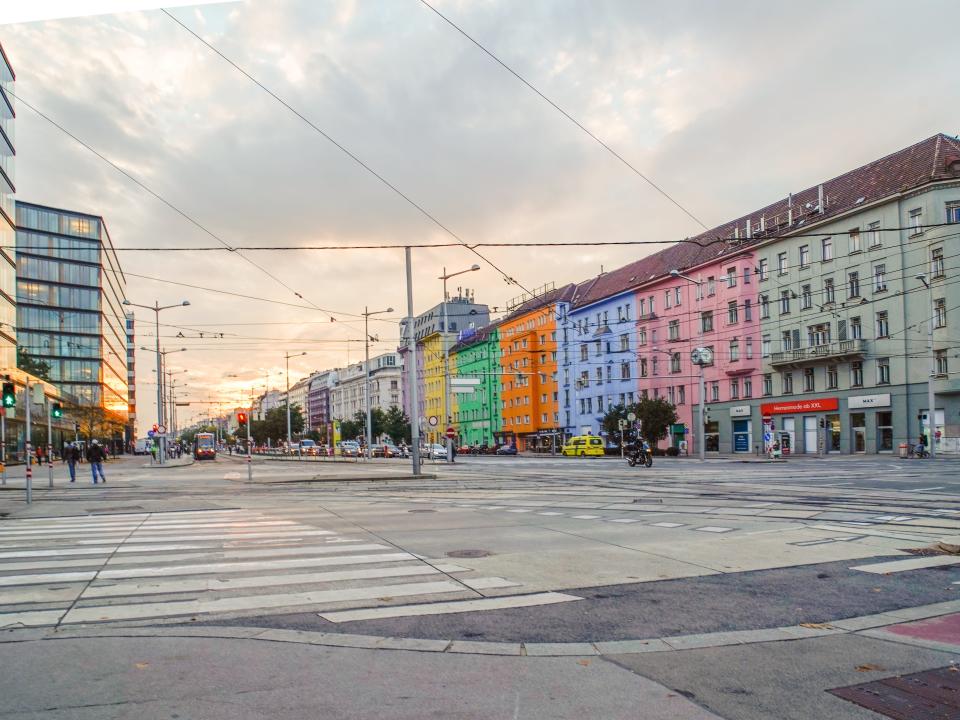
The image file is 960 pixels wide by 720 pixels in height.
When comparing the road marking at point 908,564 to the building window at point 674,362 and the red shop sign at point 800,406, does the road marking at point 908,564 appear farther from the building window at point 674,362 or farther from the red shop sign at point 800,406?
the building window at point 674,362

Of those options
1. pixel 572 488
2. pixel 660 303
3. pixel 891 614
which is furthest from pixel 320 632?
pixel 660 303

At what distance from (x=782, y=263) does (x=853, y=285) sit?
6.56 meters

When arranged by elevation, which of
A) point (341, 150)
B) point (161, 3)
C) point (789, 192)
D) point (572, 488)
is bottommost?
point (572, 488)

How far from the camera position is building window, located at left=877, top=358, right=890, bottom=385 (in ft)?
156

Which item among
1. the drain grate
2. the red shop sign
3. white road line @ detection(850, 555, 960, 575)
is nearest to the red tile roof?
the red shop sign

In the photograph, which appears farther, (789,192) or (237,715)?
(789,192)

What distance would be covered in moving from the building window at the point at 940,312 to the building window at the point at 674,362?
24389 mm

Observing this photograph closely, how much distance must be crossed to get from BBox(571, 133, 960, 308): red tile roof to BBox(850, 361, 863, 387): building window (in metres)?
9.27

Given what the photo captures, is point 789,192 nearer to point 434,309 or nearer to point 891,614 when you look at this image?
point 891,614

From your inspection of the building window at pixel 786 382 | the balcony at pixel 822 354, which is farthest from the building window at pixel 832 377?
the building window at pixel 786 382

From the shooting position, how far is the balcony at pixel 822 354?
160ft

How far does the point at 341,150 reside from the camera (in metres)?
19.9

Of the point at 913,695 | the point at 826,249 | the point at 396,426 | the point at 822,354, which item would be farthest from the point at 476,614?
the point at 396,426

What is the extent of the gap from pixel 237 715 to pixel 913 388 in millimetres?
48727
